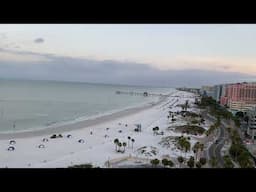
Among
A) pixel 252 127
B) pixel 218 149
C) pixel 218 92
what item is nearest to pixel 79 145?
pixel 218 149

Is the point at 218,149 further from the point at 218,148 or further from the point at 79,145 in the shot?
the point at 79,145

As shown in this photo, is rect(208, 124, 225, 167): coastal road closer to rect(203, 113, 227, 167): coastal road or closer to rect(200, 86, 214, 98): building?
rect(203, 113, 227, 167): coastal road

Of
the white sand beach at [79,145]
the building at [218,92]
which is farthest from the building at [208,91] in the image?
the white sand beach at [79,145]

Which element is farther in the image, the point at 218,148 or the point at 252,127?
the point at 252,127

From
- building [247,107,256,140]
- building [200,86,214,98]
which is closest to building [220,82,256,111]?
building [200,86,214,98]

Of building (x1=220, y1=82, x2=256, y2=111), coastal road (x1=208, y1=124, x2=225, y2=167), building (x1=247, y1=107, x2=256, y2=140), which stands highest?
building (x1=220, y1=82, x2=256, y2=111)

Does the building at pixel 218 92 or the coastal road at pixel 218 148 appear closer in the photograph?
the coastal road at pixel 218 148

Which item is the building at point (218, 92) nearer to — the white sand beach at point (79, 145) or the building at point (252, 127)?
the building at point (252, 127)
